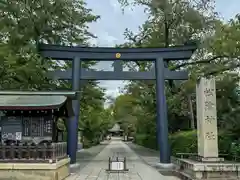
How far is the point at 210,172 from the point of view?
13305 millimetres

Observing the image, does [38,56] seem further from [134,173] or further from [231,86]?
[231,86]

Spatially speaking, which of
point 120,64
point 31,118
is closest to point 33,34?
point 120,64

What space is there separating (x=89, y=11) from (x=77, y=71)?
7.33m

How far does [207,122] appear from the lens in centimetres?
1495

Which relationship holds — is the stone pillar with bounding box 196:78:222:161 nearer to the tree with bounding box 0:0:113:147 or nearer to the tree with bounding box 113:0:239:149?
the tree with bounding box 113:0:239:149

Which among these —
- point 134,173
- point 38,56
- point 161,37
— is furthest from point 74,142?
point 161,37

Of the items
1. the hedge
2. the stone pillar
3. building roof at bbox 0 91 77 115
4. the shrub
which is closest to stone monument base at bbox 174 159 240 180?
the stone pillar

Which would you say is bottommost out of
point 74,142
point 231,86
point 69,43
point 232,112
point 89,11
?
point 74,142

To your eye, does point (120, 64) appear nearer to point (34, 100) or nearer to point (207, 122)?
point (34, 100)

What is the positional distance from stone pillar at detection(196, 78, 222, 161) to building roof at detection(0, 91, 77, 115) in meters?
5.73

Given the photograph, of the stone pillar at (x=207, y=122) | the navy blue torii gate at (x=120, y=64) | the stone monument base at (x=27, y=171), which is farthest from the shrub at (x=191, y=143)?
the stone monument base at (x=27, y=171)

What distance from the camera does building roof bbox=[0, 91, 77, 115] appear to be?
1416 centimetres

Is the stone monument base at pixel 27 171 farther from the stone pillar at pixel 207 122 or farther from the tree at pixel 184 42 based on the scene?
the tree at pixel 184 42

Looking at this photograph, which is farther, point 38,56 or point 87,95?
point 87,95
